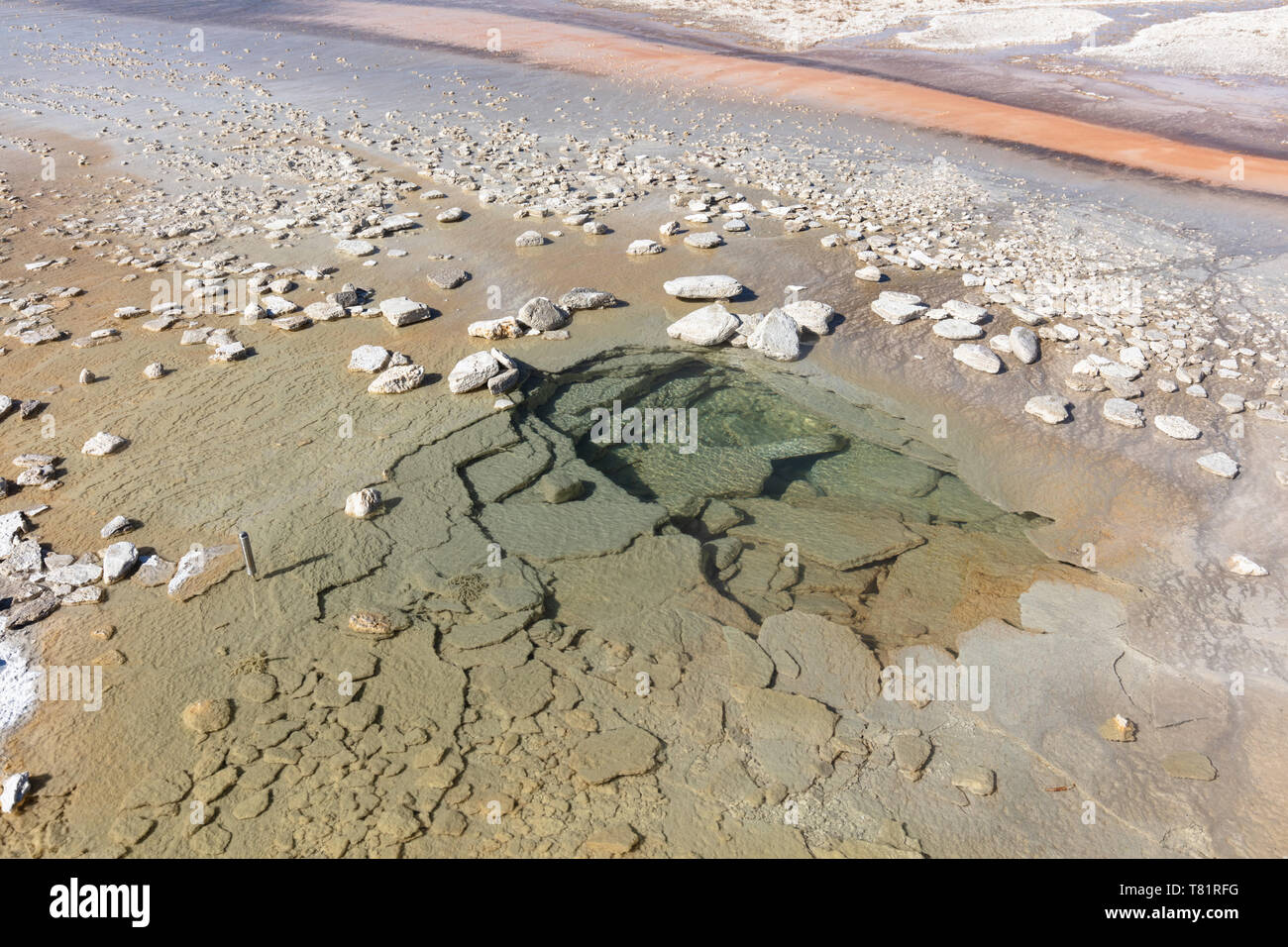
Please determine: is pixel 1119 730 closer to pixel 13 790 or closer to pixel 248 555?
pixel 248 555

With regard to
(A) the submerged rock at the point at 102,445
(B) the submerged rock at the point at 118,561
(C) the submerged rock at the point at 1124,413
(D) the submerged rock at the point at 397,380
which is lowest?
(B) the submerged rock at the point at 118,561

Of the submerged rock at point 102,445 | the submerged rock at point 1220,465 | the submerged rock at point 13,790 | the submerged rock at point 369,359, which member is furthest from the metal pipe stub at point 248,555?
the submerged rock at point 1220,465

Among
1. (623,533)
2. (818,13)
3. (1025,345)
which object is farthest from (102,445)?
(818,13)

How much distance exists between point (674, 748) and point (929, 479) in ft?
9.31

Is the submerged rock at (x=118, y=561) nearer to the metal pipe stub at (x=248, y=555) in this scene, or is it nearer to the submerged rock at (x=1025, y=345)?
the metal pipe stub at (x=248, y=555)

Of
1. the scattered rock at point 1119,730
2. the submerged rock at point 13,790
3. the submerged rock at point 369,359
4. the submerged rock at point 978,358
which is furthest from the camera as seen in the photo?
the submerged rock at point 978,358

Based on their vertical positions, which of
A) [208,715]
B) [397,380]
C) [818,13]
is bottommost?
[208,715]

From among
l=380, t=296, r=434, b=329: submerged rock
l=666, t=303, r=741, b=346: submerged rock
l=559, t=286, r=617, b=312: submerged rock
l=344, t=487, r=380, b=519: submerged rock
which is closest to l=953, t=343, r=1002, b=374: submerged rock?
l=666, t=303, r=741, b=346: submerged rock

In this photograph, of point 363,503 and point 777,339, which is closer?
point 363,503

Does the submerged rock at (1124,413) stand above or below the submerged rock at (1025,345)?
below

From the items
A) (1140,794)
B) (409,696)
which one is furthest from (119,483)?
(1140,794)

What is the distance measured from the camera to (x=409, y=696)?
3678mm

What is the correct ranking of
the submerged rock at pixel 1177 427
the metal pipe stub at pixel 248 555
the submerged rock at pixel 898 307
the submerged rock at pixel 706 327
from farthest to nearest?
the submerged rock at pixel 898 307 → the submerged rock at pixel 706 327 → the submerged rock at pixel 1177 427 → the metal pipe stub at pixel 248 555

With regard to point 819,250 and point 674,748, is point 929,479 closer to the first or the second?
point 674,748
